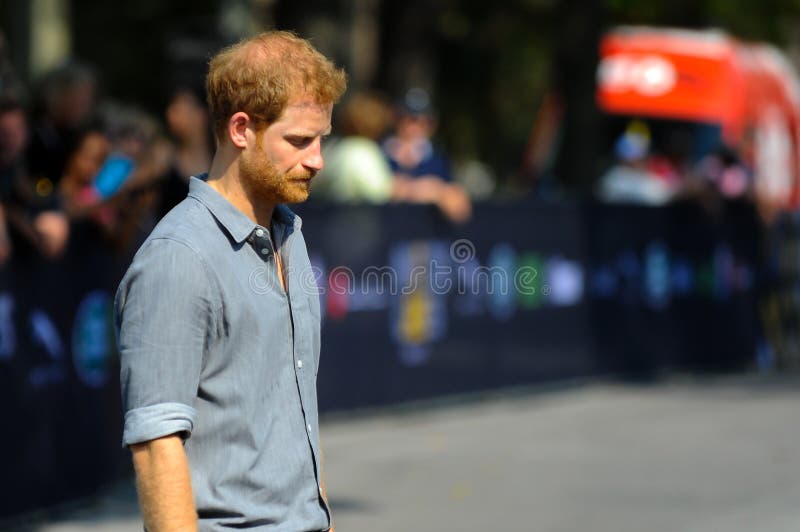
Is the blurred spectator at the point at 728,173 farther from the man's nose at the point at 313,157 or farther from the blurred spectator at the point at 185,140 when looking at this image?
Result: the man's nose at the point at 313,157

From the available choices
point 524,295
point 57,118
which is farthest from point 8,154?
point 524,295

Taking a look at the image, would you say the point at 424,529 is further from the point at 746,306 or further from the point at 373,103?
the point at 746,306

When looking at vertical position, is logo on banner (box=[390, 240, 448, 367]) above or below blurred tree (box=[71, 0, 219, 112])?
below

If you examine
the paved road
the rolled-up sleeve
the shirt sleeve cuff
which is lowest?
the paved road

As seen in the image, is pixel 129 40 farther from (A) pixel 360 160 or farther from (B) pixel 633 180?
(A) pixel 360 160

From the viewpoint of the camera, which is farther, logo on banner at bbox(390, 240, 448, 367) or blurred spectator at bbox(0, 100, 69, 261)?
logo on banner at bbox(390, 240, 448, 367)

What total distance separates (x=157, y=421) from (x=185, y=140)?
18.3 feet

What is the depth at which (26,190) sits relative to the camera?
7746 mm

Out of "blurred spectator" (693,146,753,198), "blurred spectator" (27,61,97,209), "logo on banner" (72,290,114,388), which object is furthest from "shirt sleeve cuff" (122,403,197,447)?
"blurred spectator" (693,146,753,198)

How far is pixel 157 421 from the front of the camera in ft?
10.5

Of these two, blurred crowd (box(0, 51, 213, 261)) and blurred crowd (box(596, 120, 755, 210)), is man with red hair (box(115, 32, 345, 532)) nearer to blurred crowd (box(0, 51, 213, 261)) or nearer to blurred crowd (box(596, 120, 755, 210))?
blurred crowd (box(0, 51, 213, 261))

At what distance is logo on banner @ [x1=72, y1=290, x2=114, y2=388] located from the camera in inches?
331

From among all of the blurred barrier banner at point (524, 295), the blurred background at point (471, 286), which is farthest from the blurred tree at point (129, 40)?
the blurred barrier banner at point (524, 295)

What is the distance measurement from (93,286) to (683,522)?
3.22 metres
